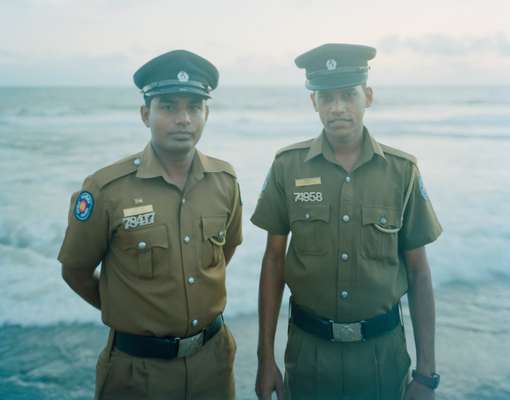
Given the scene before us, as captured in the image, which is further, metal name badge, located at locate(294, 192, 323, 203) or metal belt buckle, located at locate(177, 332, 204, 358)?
metal name badge, located at locate(294, 192, 323, 203)

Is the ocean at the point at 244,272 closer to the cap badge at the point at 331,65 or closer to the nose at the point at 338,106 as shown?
the nose at the point at 338,106

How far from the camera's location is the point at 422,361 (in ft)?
7.00

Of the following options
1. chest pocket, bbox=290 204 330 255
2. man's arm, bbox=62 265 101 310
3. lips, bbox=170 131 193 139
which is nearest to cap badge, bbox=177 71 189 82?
lips, bbox=170 131 193 139

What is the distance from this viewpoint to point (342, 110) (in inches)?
80.7

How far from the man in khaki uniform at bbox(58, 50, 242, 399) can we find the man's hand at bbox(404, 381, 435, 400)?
2.71ft

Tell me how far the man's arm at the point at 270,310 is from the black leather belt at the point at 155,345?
1.13ft

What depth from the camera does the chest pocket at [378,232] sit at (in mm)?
2072

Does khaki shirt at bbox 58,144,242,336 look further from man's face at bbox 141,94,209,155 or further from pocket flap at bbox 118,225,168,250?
man's face at bbox 141,94,209,155

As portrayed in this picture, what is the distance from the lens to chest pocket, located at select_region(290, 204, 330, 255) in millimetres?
2100

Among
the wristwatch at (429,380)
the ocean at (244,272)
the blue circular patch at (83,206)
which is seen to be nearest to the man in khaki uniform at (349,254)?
the wristwatch at (429,380)

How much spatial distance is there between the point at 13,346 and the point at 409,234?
300 cm

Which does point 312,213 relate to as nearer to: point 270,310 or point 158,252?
point 270,310

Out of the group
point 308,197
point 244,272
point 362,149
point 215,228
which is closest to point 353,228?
point 308,197

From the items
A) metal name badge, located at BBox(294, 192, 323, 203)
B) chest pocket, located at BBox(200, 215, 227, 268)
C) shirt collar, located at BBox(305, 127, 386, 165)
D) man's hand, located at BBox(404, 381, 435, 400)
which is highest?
shirt collar, located at BBox(305, 127, 386, 165)
